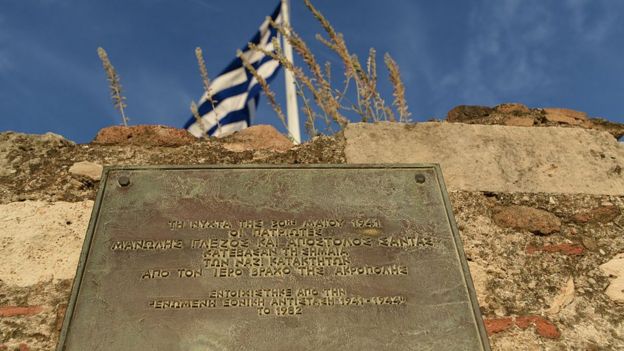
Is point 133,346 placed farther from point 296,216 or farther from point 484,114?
point 484,114

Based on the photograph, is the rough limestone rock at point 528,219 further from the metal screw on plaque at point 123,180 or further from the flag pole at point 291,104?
→ the flag pole at point 291,104

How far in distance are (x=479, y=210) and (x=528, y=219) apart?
0.24 metres

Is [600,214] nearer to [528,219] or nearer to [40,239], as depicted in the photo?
[528,219]

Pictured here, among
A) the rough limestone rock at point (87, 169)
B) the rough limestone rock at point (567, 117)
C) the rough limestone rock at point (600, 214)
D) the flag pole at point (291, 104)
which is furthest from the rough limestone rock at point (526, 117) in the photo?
the flag pole at point (291, 104)

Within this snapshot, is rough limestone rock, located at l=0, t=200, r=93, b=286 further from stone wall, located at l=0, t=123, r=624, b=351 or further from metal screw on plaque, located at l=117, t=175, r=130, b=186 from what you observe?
metal screw on plaque, located at l=117, t=175, r=130, b=186

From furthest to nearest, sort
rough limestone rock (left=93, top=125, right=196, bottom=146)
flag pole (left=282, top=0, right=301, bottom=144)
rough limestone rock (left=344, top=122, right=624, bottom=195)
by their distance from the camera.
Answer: flag pole (left=282, top=0, right=301, bottom=144), rough limestone rock (left=93, top=125, right=196, bottom=146), rough limestone rock (left=344, top=122, right=624, bottom=195)

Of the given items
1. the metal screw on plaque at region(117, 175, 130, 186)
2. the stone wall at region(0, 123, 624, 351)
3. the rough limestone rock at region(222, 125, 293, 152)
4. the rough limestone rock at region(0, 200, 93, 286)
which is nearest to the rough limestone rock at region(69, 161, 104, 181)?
the stone wall at region(0, 123, 624, 351)

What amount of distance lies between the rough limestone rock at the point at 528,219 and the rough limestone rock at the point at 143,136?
171cm

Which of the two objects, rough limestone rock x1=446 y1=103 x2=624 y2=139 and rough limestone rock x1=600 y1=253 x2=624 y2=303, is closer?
rough limestone rock x1=600 y1=253 x2=624 y2=303

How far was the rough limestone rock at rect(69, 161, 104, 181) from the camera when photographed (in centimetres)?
279

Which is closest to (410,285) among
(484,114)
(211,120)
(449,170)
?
(449,170)

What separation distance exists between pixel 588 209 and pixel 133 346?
230cm

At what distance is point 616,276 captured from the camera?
253 centimetres

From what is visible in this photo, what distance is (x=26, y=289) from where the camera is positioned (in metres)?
2.38
